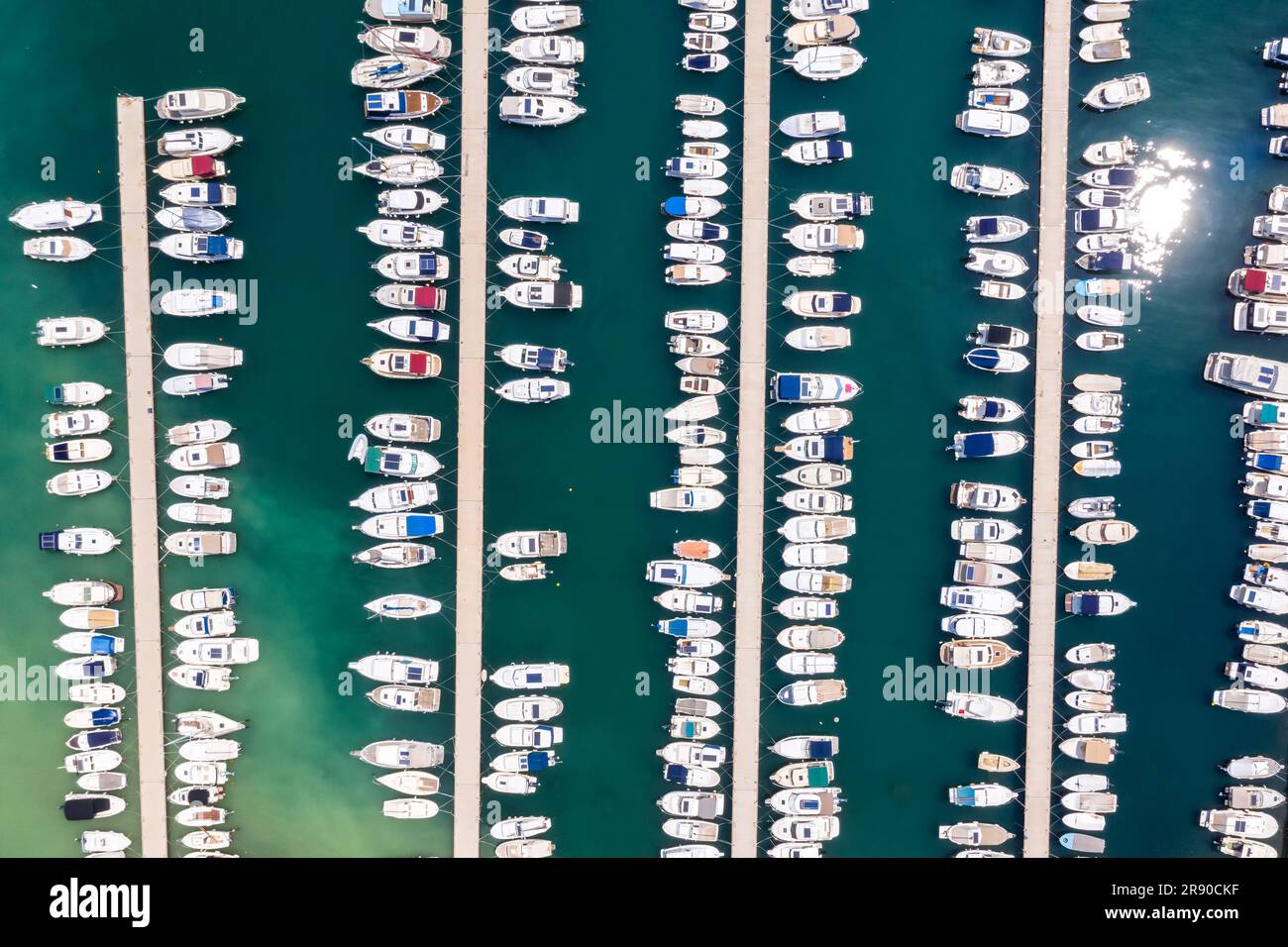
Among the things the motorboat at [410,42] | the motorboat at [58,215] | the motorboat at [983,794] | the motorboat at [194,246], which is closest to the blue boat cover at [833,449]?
the motorboat at [983,794]

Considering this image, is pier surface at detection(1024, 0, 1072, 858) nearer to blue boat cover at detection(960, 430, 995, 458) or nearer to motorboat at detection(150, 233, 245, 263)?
blue boat cover at detection(960, 430, 995, 458)

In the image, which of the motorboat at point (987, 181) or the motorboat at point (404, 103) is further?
the motorboat at point (987, 181)

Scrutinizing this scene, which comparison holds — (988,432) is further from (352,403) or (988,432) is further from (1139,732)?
(352,403)

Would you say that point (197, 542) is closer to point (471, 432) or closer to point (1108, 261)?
point (471, 432)

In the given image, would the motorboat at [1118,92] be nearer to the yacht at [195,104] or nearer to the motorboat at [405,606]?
the motorboat at [405,606]

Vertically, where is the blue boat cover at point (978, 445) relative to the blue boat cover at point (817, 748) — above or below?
above

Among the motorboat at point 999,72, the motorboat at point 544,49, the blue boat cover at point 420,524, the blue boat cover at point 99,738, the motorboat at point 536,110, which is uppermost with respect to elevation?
the motorboat at point 544,49

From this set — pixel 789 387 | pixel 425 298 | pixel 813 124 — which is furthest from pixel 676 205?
pixel 425 298
